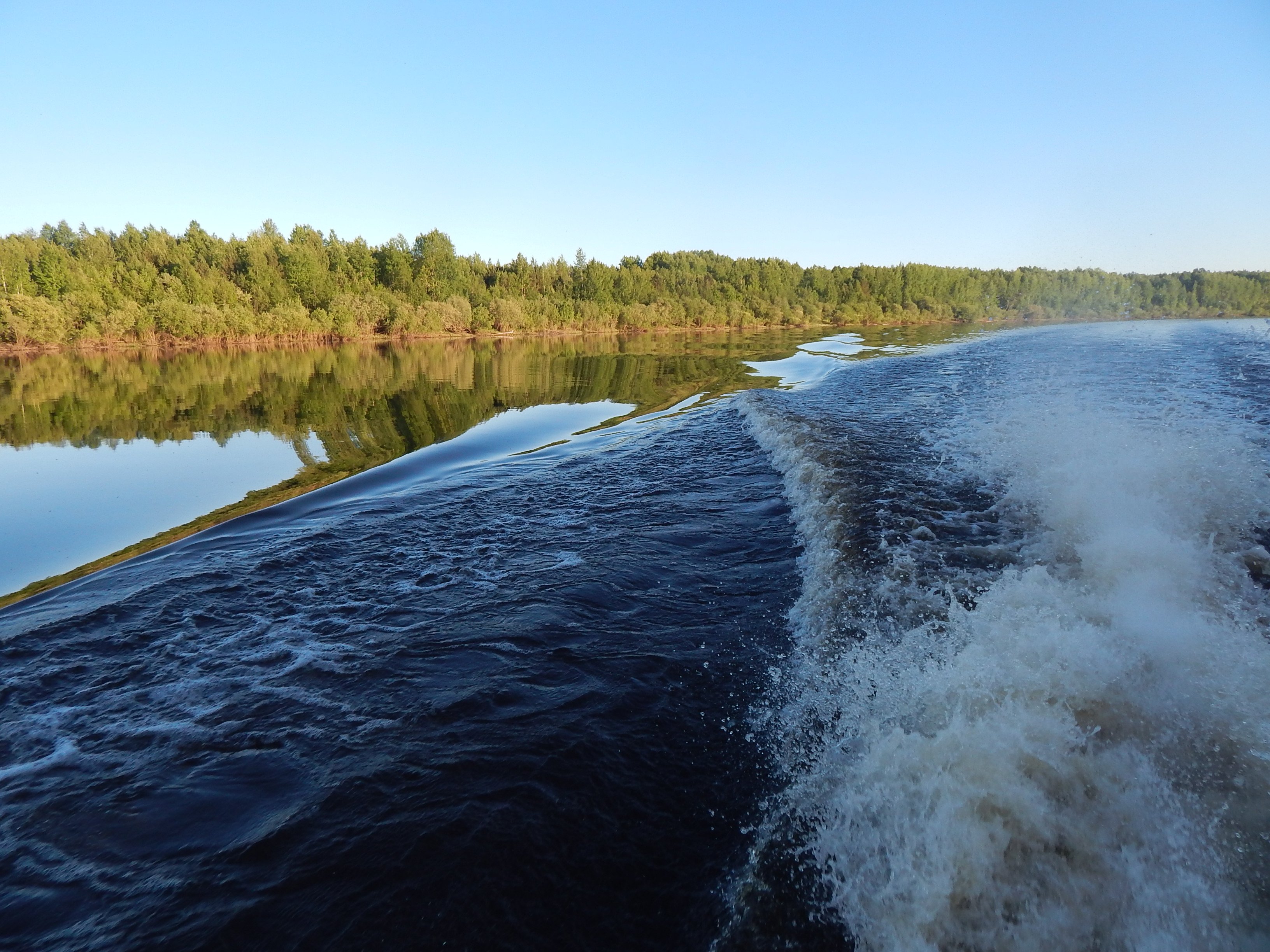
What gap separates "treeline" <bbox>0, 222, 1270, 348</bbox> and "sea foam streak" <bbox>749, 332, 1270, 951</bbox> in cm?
5993

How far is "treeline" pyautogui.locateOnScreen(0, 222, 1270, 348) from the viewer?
51406 millimetres

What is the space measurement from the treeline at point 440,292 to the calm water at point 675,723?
5539 cm

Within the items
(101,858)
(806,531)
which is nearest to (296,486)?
(101,858)

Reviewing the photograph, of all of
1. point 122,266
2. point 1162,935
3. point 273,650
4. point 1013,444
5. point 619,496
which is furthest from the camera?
point 122,266

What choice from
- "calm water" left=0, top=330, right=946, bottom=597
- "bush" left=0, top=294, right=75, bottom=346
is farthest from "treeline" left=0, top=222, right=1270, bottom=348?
"calm water" left=0, top=330, right=946, bottom=597

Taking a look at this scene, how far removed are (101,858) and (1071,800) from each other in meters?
5.30

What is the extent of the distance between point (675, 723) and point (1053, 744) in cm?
229

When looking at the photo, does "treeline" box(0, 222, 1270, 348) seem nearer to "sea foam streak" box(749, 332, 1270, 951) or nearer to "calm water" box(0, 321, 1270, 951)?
"calm water" box(0, 321, 1270, 951)

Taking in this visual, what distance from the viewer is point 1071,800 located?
3068 mm

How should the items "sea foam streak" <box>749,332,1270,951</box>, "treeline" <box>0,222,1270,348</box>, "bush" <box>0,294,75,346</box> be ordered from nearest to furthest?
1. "sea foam streak" <box>749,332,1270,951</box>
2. "bush" <box>0,294,75,346</box>
3. "treeline" <box>0,222,1270,348</box>

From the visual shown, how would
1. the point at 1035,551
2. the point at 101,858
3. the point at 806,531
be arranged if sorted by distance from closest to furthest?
the point at 101,858
the point at 1035,551
the point at 806,531

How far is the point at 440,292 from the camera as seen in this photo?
83500 millimetres

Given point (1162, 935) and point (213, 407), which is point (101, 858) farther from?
point (213, 407)

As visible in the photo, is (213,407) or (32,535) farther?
(213,407)
